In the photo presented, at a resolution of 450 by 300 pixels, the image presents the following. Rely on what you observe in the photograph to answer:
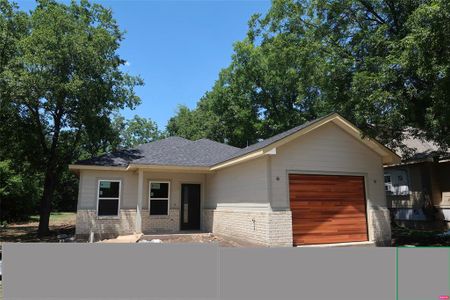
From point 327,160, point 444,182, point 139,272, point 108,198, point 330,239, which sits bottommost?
point 330,239

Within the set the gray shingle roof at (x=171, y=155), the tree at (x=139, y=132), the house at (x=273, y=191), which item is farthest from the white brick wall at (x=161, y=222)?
the tree at (x=139, y=132)

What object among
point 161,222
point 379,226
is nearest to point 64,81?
point 161,222

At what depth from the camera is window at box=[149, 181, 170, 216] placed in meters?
17.2

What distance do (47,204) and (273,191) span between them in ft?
45.2

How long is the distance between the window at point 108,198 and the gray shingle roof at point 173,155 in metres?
0.99

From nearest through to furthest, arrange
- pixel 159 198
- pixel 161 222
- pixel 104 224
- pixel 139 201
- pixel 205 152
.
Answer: pixel 139 201 < pixel 104 224 < pixel 161 222 < pixel 159 198 < pixel 205 152

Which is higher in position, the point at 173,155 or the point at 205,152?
the point at 205,152

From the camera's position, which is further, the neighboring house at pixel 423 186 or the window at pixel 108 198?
the neighboring house at pixel 423 186

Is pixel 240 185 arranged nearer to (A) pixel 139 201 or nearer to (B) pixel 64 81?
(A) pixel 139 201

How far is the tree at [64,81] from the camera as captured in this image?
53.8 feet

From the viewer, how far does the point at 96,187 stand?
16438mm

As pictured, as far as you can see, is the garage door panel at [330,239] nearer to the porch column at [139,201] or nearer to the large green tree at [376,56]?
the large green tree at [376,56]

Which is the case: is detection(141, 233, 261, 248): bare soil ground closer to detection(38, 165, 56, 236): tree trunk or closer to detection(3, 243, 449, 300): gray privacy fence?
detection(38, 165, 56, 236): tree trunk

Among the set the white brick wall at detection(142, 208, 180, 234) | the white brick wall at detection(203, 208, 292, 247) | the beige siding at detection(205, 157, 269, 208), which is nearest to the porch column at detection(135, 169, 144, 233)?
the white brick wall at detection(142, 208, 180, 234)
